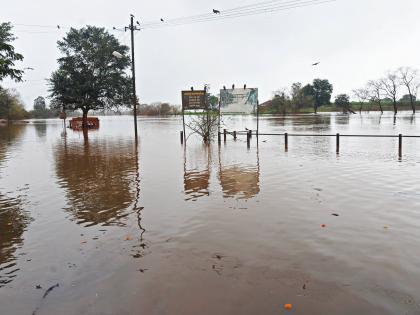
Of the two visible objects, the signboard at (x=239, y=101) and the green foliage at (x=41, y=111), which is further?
the green foliage at (x=41, y=111)

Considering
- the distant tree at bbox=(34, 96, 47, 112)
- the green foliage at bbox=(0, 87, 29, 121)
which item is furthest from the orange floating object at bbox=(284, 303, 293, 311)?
the distant tree at bbox=(34, 96, 47, 112)

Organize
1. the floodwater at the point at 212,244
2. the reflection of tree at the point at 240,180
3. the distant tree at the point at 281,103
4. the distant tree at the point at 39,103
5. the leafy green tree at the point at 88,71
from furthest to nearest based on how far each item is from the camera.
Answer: the distant tree at the point at 39,103
the distant tree at the point at 281,103
the leafy green tree at the point at 88,71
the reflection of tree at the point at 240,180
the floodwater at the point at 212,244

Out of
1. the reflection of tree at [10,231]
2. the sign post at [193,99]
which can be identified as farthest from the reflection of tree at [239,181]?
the sign post at [193,99]

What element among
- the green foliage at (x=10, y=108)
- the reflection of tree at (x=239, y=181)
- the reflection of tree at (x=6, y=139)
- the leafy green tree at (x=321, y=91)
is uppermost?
the leafy green tree at (x=321, y=91)

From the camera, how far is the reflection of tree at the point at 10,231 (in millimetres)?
5383

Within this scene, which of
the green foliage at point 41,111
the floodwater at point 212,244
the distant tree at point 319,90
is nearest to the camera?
the floodwater at point 212,244

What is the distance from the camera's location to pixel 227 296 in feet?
14.9

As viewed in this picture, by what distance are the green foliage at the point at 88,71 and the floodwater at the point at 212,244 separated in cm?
3934

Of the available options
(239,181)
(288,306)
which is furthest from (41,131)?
(288,306)

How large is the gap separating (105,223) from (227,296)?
12.8 feet

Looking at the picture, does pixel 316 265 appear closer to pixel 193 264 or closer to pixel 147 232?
pixel 193 264

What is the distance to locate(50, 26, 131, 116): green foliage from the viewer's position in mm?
48938

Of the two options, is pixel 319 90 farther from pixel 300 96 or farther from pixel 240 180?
pixel 240 180

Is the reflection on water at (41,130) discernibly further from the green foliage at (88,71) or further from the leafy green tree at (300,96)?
the leafy green tree at (300,96)
